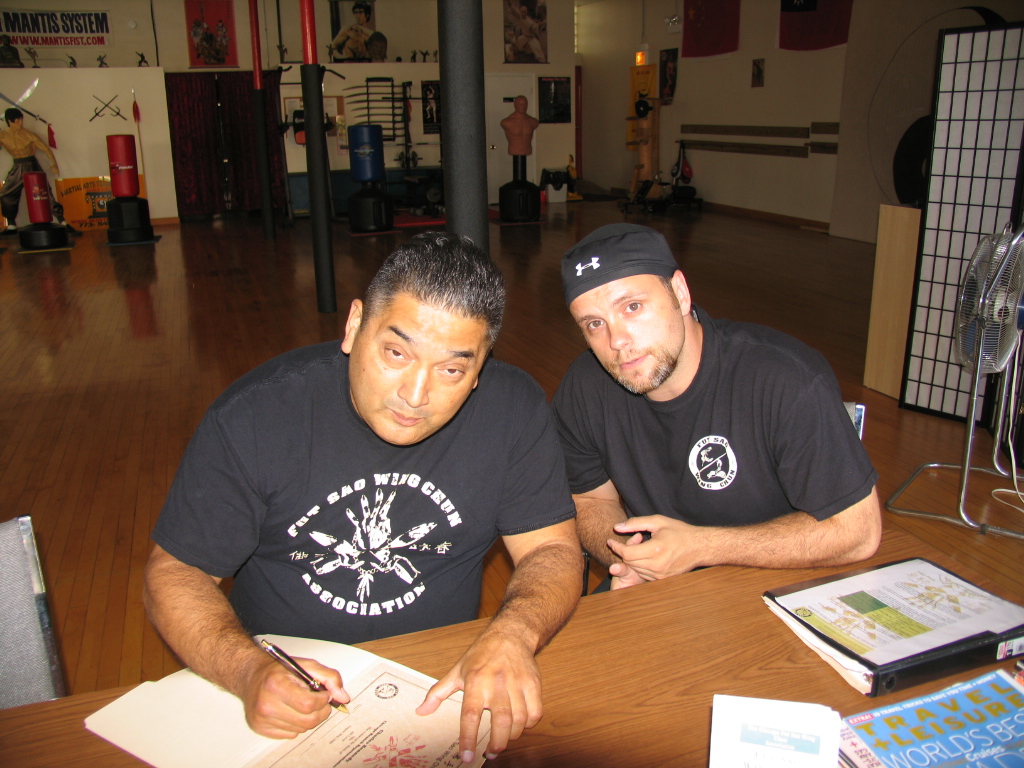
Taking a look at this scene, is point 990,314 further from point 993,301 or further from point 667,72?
point 667,72

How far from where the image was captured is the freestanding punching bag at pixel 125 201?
10133mm

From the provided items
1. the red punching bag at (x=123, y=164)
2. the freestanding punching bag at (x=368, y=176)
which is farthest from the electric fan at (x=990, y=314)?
the red punching bag at (x=123, y=164)

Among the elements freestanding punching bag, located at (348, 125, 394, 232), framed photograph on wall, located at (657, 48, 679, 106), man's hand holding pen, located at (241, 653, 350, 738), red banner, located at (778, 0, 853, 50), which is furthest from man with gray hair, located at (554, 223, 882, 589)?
framed photograph on wall, located at (657, 48, 679, 106)

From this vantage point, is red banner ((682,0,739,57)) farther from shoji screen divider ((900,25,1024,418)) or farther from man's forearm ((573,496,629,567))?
man's forearm ((573,496,629,567))

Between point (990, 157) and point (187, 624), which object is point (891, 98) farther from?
point (187, 624)

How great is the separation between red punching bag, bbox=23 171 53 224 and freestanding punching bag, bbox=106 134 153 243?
72 cm

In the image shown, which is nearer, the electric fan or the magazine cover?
the magazine cover

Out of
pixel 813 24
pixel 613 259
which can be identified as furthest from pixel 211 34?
pixel 613 259

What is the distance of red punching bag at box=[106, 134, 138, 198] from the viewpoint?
10031 millimetres

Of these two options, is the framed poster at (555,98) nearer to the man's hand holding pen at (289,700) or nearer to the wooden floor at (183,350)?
the wooden floor at (183,350)

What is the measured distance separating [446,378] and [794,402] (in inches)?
30.0

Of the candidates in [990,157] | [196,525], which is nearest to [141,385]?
[196,525]

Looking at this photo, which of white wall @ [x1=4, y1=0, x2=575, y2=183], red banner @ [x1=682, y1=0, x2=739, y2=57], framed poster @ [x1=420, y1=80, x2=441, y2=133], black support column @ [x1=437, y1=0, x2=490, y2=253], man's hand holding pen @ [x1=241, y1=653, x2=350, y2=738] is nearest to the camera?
man's hand holding pen @ [x1=241, y1=653, x2=350, y2=738]

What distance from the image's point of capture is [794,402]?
1689 mm
